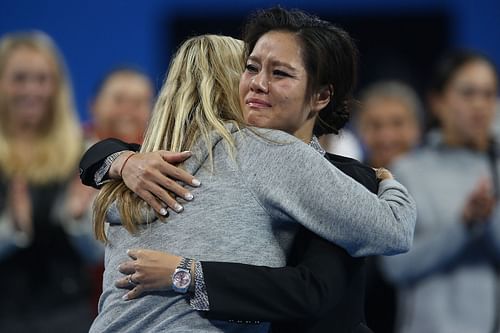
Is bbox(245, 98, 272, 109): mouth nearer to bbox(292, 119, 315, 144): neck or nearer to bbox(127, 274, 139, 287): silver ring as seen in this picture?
bbox(292, 119, 315, 144): neck

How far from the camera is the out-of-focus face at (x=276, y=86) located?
8.88 feet

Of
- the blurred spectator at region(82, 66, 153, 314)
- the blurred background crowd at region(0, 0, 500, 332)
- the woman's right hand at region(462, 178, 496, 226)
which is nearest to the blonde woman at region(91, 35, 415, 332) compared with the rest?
the blurred background crowd at region(0, 0, 500, 332)

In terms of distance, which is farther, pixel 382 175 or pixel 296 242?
pixel 382 175

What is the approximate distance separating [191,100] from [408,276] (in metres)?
1.72

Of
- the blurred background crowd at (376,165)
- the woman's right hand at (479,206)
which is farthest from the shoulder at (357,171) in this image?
the woman's right hand at (479,206)

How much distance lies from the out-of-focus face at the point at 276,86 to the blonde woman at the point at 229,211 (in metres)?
0.07

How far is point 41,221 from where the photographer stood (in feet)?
14.0

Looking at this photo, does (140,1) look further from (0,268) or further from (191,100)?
(191,100)

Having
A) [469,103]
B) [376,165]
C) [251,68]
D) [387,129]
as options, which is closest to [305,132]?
[251,68]

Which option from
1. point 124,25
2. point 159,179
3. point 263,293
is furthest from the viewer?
point 124,25

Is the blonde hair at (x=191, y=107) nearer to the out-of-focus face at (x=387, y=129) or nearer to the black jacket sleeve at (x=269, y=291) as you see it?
the black jacket sleeve at (x=269, y=291)

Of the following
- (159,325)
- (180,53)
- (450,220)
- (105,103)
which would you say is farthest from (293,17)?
(105,103)

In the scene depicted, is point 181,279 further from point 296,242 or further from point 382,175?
point 382,175

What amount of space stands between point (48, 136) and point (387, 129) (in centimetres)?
151
